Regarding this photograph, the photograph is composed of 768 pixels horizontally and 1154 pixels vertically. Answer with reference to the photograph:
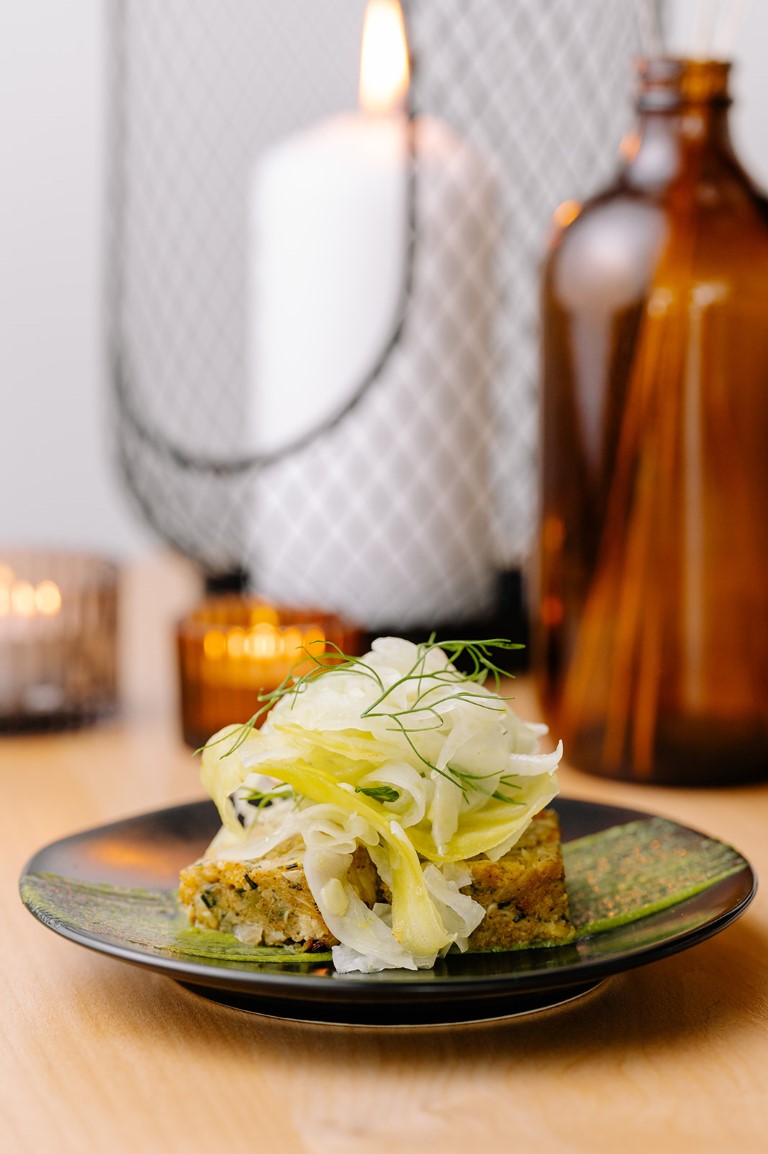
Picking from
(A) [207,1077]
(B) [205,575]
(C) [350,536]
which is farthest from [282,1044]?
(B) [205,575]

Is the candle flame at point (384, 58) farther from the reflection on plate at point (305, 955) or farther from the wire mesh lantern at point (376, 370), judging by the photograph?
the reflection on plate at point (305, 955)

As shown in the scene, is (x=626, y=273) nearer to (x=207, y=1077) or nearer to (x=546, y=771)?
(x=546, y=771)

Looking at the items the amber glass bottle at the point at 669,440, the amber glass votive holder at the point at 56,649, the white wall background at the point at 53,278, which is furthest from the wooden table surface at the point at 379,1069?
the white wall background at the point at 53,278

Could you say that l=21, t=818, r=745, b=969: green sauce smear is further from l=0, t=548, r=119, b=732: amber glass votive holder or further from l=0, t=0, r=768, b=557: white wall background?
l=0, t=0, r=768, b=557: white wall background

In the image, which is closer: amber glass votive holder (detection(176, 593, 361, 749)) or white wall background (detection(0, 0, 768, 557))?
amber glass votive holder (detection(176, 593, 361, 749))

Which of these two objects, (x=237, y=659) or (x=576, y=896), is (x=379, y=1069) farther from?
(x=237, y=659)

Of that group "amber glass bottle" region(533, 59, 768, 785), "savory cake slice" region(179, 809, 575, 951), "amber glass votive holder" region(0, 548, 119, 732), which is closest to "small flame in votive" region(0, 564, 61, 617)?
"amber glass votive holder" region(0, 548, 119, 732)

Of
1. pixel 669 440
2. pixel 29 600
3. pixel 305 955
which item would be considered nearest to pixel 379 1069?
pixel 305 955
